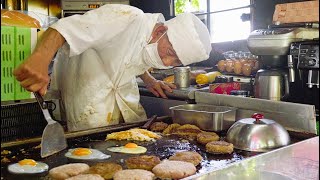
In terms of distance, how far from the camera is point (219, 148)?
2006 mm

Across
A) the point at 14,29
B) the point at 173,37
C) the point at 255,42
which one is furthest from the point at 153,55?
the point at 14,29

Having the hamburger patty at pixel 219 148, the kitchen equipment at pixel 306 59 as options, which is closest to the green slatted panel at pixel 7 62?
the hamburger patty at pixel 219 148

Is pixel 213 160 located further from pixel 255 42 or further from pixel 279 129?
pixel 255 42

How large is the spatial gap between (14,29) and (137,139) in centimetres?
103

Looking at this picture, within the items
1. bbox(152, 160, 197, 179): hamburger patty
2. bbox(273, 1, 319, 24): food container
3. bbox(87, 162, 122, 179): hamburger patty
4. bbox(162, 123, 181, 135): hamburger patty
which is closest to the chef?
bbox(162, 123, 181, 135): hamburger patty

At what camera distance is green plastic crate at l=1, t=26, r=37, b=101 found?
1.57 m

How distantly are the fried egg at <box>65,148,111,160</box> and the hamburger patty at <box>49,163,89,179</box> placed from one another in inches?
7.6

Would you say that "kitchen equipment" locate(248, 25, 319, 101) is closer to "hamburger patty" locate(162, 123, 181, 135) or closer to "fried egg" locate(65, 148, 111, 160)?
"hamburger patty" locate(162, 123, 181, 135)

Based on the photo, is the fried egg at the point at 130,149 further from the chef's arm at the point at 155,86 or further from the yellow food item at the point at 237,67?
the yellow food item at the point at 237,67

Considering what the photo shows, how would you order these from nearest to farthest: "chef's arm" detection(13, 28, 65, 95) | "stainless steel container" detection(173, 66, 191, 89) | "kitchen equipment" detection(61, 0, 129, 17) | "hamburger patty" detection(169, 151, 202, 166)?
"chef's arm" detection(13, 28, 65, 95)
"hamburger patty" detection(169, 151, 202, 166)
"stainless steel container" detection(173, 66, 191, 89)
"kitchen equipment" detection(61, 0, 129, 17)

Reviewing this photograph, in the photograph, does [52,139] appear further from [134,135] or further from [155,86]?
[155,86]

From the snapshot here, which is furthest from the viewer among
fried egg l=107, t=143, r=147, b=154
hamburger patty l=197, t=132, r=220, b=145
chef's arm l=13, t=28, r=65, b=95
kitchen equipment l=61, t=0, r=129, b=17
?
kitchen equipment l=61, t=0, r=129, b=17

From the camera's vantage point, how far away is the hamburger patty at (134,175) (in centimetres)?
158

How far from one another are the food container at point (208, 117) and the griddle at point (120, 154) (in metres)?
0.08
